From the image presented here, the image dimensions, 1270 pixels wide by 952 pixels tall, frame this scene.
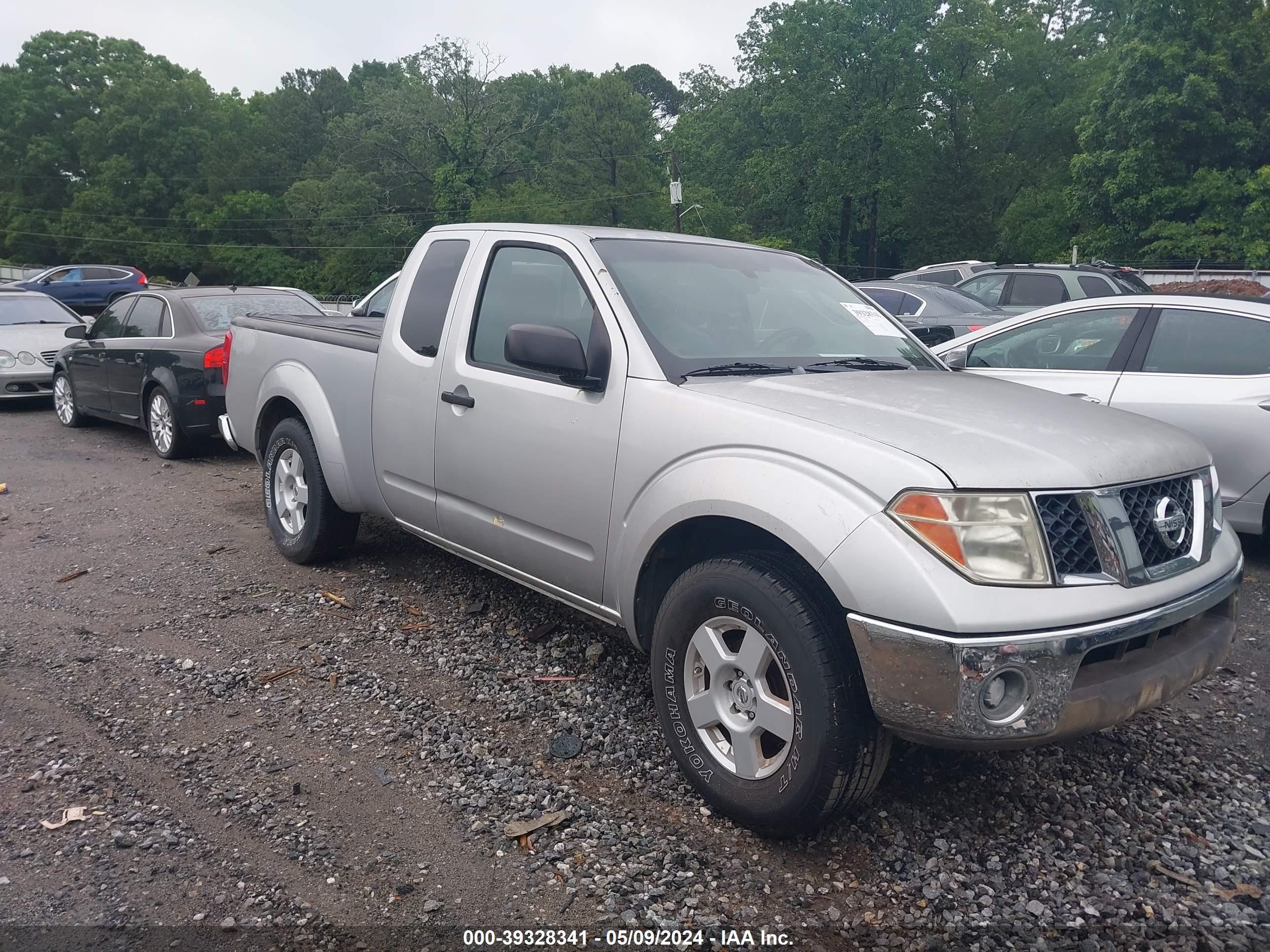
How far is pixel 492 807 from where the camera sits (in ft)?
10.5

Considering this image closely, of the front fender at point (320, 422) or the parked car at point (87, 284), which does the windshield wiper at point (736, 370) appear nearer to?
the front fender at point (320, 422)

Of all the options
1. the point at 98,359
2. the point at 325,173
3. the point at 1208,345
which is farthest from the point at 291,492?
the point at 325,173

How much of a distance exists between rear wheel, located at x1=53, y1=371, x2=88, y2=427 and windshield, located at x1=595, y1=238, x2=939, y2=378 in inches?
364

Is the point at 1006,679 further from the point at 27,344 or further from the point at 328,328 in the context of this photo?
the point at 27,344

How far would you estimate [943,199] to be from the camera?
53.6 m

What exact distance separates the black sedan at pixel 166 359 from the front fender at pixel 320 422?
2.97 metres

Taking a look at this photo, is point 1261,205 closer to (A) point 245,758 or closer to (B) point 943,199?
(B) point 943,199

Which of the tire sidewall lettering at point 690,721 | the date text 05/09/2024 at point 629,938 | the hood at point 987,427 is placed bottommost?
the date text 05/09/2024 at point 629,938

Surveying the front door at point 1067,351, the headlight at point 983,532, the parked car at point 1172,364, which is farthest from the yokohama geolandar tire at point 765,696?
the front door at point 1067,351

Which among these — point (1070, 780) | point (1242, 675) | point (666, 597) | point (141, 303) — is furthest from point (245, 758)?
point (141, 303)

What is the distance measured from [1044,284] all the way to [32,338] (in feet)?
45.4

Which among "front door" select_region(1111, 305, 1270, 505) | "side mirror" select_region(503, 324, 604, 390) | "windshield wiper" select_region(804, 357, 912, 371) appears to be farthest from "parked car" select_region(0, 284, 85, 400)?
"front door" select_region(1111, 305, 1270, 505)

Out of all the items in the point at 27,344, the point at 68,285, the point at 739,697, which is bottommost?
the point at 68,285

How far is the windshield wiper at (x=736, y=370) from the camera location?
3520mm
